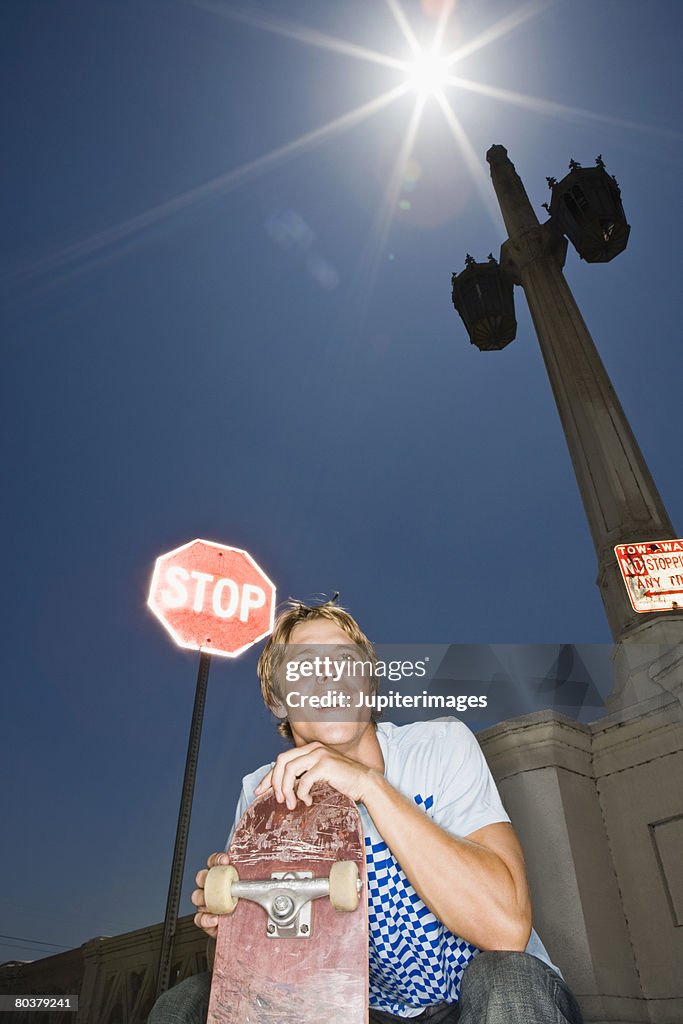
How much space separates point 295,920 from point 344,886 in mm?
198

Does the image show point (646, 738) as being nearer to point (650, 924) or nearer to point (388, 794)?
point (650, 924)

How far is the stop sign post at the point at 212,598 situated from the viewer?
21.5ft

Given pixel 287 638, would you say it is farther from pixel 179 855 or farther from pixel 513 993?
pixel 179 855

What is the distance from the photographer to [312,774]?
1694 millimetres

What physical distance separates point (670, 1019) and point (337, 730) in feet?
11.1

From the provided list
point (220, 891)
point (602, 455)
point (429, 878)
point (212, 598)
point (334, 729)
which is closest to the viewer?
point (429, 878)

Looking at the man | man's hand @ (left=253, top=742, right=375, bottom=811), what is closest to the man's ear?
the man

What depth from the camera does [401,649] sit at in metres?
4.16

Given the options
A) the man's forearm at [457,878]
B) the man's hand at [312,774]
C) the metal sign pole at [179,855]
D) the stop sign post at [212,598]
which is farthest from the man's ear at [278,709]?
the stop sign post at [212,598]

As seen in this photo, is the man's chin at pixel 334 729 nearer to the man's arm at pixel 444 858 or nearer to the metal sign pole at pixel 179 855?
the man's arm at pixel 444 858

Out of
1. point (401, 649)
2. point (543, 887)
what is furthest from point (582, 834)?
point (401, 649)

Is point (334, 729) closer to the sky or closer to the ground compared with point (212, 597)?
closer to the ground

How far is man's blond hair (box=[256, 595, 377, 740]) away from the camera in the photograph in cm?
244
